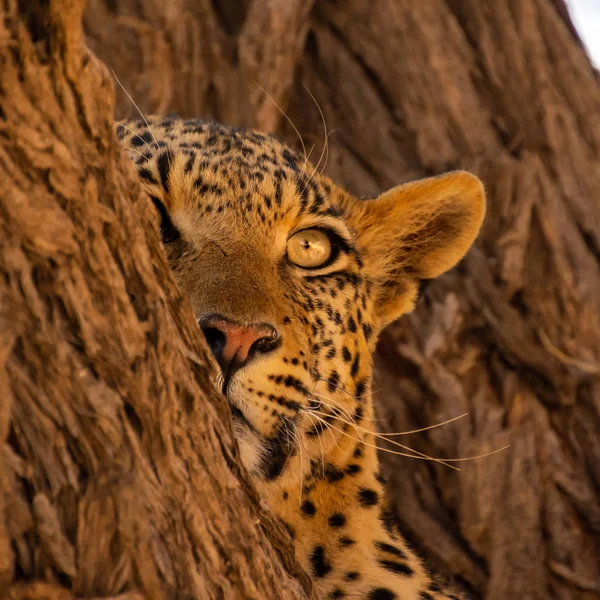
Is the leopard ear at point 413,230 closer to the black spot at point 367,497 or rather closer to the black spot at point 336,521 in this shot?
the black spot at point 367,497

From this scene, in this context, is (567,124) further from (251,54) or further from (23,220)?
(23,220)

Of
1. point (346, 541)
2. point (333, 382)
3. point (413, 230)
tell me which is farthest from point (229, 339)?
point (413, 230)

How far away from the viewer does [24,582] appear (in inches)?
105

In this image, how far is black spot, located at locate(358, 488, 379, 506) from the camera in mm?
4484

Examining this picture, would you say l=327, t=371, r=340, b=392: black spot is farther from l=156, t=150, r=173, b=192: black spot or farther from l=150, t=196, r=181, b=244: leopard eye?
l=156, t=150, r=173, b=192: black spot

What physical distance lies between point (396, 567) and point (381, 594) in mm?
192

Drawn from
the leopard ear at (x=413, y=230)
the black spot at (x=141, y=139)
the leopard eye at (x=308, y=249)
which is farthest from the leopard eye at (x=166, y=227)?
the leopard ear at (x=413, y=230)

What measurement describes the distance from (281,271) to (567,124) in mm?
3121

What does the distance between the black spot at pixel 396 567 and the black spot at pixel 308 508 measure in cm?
32

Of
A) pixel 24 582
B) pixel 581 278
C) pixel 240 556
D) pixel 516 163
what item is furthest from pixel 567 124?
pixel 24 582

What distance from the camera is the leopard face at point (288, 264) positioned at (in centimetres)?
392

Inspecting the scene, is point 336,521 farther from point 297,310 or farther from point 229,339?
point 229,339

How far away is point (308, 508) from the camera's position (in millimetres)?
4348

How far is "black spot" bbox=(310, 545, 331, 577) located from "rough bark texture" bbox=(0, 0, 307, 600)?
4.61ft
